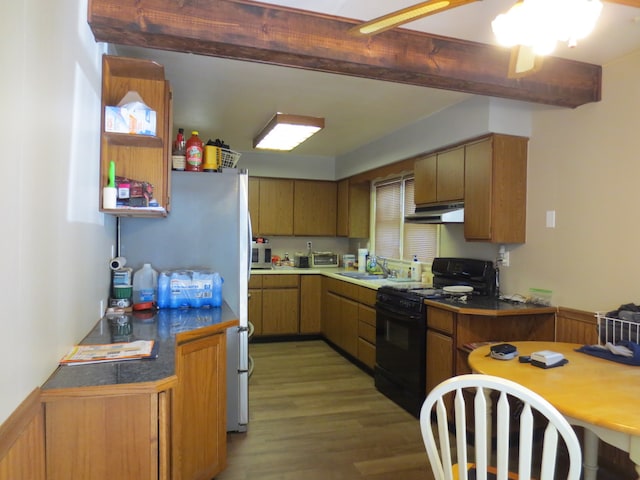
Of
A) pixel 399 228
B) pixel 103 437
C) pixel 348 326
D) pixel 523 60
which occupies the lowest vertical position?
pixel 348 326

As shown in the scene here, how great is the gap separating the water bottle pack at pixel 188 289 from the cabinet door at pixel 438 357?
61.2 inches

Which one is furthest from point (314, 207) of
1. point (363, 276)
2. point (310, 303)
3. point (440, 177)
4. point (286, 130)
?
point (440, 177)

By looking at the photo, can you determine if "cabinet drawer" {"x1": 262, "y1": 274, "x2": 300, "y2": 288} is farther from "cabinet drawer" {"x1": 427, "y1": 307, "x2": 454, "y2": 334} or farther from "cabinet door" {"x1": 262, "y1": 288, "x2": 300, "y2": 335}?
"cabinet drawer" {"x1": 427, "y1": 307, "x2": 454, "y2": 334}

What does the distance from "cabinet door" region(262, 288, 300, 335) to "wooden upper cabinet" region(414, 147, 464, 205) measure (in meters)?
2.16

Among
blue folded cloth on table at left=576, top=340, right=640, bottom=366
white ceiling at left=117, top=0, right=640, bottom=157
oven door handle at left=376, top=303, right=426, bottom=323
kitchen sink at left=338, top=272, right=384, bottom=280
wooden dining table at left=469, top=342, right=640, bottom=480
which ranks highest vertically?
white ceiling at left=117, top=0, right=640, bottom=157

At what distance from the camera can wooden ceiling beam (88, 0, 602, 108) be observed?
6.07 feet

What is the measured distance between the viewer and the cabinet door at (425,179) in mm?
3732

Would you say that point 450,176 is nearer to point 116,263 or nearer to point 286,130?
point 286,130

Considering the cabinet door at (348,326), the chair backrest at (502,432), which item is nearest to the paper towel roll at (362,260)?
the cabinet door at (348,326)

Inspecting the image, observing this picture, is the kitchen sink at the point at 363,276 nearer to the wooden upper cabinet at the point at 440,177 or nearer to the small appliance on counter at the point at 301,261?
the small appliance on counter at the point at 301,261

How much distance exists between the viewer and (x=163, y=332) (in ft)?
6.59

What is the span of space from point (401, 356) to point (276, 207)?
2.89 meters

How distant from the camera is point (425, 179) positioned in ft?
12.6

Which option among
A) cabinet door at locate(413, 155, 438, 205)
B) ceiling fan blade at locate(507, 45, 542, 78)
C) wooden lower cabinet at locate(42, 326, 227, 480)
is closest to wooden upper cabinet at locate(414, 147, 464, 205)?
cabinet door at locate(413, 155, 438, 205)
